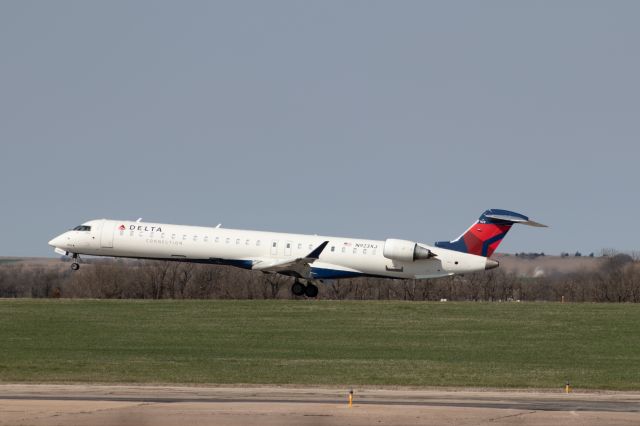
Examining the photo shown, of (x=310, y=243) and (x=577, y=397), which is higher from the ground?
(x=310, y=243)

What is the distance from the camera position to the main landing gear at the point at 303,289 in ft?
202

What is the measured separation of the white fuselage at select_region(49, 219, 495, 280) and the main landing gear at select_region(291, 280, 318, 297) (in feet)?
3.62

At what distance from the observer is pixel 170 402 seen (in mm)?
29938

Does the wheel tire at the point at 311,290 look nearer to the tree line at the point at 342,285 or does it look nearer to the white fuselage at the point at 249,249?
the white fuselage at the point at 249,249

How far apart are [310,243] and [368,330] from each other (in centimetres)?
1011

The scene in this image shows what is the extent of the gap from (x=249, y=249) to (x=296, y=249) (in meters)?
2.34

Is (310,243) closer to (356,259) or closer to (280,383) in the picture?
(356,259)

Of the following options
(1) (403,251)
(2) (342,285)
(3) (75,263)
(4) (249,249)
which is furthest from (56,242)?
(2) (342,285)

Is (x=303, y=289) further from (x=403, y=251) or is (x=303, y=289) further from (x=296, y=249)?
(x=403, y=251)

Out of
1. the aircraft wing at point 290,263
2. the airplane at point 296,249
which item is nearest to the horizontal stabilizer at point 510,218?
the airplane at point 296,249

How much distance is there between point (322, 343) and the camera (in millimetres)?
47562

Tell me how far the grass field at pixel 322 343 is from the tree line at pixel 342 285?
20.2 metres

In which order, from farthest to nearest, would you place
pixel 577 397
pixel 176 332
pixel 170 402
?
1. pixel 176 332
2. pixel 577 397
3. pixel 170 402

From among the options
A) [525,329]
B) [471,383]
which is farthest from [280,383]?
[525,329]
